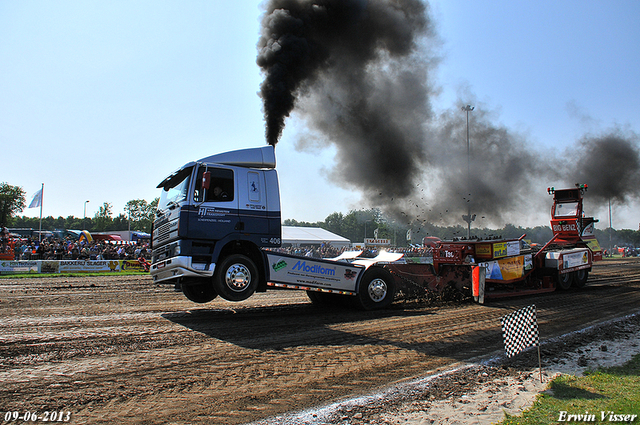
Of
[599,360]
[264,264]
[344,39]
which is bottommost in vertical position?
[599,360]

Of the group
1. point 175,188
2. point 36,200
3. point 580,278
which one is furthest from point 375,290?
point 36,200

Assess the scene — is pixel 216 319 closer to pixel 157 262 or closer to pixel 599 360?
pixel 157 262

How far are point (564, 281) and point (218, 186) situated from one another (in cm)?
1236

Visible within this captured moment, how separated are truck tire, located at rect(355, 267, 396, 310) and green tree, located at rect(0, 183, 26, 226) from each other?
249 feet

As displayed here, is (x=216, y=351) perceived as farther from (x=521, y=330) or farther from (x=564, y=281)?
(x=564, y=281)

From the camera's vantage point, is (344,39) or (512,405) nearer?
(512,405)

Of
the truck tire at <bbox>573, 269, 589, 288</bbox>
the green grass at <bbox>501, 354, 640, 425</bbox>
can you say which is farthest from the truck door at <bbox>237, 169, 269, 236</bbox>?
the truck tire at <bbox>573, 269, 589, 288</bbox>

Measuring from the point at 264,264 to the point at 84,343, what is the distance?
3239 mm

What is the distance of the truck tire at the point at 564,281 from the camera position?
13.3 m

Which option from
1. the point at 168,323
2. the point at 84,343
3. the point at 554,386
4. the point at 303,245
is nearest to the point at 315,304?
the point at 168,323

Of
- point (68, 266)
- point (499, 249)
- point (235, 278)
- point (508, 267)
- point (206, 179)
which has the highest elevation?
point (206, 179)

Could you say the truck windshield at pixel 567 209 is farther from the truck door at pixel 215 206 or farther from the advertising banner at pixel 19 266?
the advertising banner at pixel 19 266

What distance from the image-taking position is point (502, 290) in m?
12.4

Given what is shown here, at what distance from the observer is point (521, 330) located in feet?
16.2
